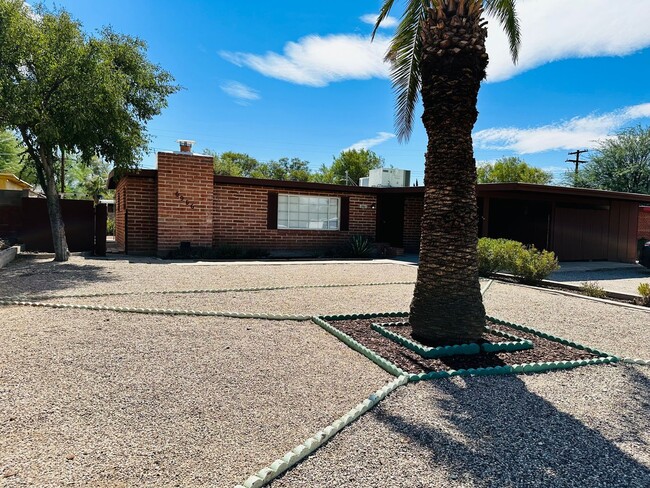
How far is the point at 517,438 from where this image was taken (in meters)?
3.00

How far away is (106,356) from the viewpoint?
4.31 meters

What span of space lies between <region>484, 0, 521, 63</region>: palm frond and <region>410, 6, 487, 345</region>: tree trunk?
7.37ft

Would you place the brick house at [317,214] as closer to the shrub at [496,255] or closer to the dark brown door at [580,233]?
the dark brown door at [580,233]

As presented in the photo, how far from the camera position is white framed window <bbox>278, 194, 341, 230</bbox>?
15.8 m

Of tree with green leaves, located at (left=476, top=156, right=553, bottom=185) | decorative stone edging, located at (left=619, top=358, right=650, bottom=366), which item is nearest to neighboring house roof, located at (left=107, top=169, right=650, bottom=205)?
decorative stone edging, located at (left=619, top=358, right=650, bottom=366)

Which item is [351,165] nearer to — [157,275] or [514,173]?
[514,173]

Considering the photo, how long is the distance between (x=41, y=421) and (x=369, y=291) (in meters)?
6.42

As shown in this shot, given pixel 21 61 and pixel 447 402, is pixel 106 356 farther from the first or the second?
pixel 21 61

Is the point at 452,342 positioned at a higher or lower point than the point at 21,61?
lower

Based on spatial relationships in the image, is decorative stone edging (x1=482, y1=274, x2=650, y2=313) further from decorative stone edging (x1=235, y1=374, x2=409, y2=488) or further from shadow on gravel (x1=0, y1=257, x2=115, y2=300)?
shadow on gravel (x1=0, y1=257, x2=115, y2=300)

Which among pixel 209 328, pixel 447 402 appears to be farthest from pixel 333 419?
pixel 209 328

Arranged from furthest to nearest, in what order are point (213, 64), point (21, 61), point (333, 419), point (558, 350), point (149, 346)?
point (213, 64), point (21, 61), point (558, 350), point (149, 346), point (333, 419)

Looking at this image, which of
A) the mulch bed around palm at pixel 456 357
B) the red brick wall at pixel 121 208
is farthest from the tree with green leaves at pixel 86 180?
the mulch bed around palm at pixel 456 357

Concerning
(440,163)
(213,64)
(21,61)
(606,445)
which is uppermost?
(213,64)
